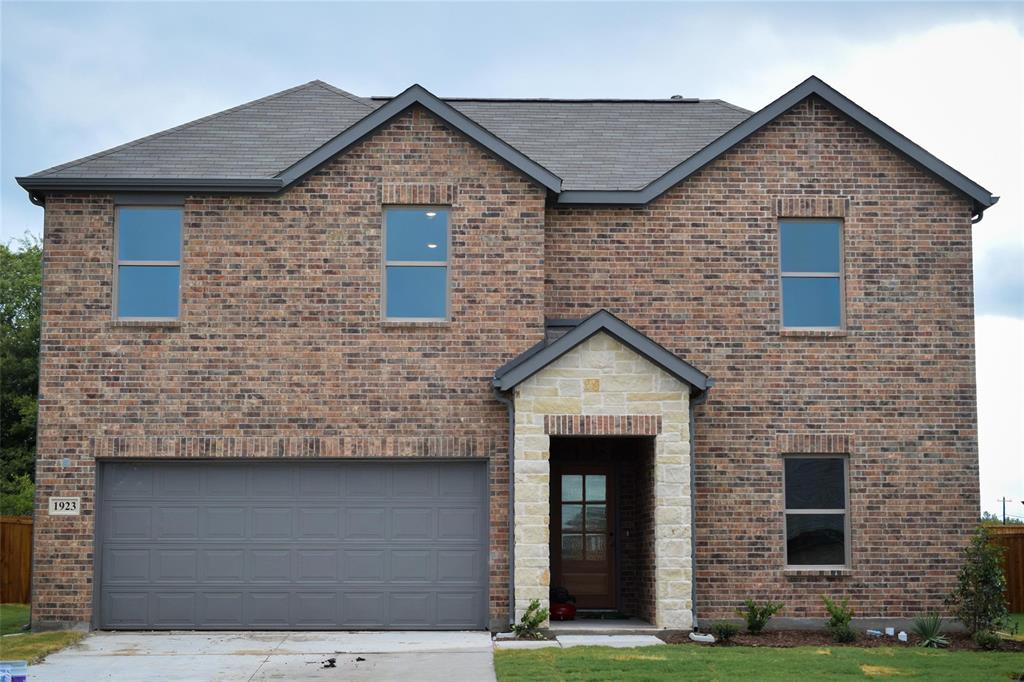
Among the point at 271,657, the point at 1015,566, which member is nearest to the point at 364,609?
the point at 271,657

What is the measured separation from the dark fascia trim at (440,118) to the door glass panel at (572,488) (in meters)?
4.40

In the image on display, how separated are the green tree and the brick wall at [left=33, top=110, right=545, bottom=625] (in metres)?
18.0

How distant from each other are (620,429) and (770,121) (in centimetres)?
536

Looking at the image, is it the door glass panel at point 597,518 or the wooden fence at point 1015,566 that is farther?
the wooden fence at point 1015,566

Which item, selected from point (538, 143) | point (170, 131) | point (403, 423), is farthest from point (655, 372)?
point (170, 131)

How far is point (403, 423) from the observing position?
16.7 m

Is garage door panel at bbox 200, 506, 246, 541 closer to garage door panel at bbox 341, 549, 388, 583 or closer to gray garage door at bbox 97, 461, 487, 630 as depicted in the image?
gray garage door at bbox 97, 461, 487, 630

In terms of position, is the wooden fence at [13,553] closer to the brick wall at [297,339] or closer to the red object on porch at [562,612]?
the brick wall at [297,339]

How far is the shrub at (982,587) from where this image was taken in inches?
627

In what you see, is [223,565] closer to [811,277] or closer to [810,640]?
[810,640]

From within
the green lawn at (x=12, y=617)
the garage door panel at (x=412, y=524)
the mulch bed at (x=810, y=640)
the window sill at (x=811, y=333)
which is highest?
the window sill at (x=811, y=333)

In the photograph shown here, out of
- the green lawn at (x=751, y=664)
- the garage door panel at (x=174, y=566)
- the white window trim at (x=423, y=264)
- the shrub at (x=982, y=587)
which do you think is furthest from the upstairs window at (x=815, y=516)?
the garage door panel at (x=174, y=566)

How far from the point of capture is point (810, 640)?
51.6ft

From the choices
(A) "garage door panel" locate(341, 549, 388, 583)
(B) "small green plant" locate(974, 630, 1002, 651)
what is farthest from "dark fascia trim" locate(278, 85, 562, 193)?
(B) "small green plant" locate(974, 630, 1002, 651)
